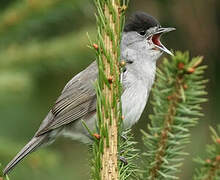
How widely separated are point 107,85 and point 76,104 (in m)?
1.62

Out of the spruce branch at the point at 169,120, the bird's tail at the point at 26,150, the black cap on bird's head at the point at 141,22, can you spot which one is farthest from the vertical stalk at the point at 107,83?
the black cap on bird's head at the point at 141,22

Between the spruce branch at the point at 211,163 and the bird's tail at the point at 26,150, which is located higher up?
the bird's tail at the point at 26,150

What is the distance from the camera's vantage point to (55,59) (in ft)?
10.2

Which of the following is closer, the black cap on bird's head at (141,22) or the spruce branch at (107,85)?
the spruce branch at (107,85)

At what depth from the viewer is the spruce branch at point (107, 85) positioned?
179cm

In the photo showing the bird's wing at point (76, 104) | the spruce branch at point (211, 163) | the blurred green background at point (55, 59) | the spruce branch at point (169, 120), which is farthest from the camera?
the bird's wing at point (76, 104)

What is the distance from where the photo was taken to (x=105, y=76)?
70.4 inches

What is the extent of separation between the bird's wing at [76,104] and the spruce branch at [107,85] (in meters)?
1.46

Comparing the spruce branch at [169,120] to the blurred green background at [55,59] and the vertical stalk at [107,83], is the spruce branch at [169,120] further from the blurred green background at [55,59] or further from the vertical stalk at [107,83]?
the blurred green background at [55,59]

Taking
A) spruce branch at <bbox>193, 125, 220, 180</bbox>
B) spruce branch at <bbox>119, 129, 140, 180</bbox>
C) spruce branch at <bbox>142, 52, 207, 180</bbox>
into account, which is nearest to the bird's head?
spruce branch at <bbox>119, 129, 140, 180</bbox>

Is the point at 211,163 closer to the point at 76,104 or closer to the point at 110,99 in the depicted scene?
the point at 110,99

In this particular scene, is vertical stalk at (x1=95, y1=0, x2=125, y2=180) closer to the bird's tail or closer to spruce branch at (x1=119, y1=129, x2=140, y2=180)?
spruce branch at (x1=119, y1=129, x2=140, y2=180)

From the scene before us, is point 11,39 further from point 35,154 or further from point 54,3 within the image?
point 35,154

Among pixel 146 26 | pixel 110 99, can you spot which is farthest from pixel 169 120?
pixel 146 26
